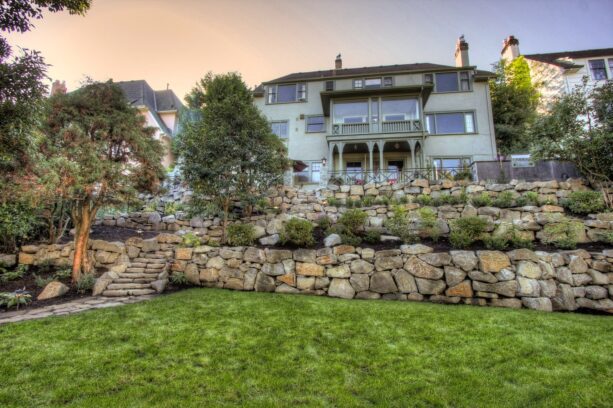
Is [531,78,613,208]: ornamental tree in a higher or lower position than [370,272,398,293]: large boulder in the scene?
higher

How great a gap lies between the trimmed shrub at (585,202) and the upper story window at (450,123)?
8371 millimetres

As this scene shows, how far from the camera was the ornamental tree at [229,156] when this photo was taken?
8.66 metres

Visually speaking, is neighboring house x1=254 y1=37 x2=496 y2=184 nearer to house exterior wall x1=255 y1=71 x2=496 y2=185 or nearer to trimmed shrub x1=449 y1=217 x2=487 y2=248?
house exterior wall x1=255 y1=71 x2=496 y2=185

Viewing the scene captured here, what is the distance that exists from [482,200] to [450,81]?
10660mm

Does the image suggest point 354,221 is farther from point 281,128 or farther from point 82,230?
point 281,128

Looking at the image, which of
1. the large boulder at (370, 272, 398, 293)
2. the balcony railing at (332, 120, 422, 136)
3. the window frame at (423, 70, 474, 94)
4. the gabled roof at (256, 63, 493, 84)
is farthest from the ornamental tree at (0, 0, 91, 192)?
the window frame at (423, 70, 474, 94)

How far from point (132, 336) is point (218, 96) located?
1541 centimetres

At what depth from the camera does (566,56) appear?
20172mm

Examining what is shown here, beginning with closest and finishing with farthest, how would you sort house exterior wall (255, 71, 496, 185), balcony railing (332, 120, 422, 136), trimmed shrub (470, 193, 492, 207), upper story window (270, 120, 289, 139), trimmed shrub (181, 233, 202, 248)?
trimmed shrub (181, 233, 202, 248)
trimmed shrub (470, 193, 492, 207)
balcony railing (332, 120, 422, 136)
house exterior wall (255, 71, 496, 185)
upper story window (270, 120, 289, 139)

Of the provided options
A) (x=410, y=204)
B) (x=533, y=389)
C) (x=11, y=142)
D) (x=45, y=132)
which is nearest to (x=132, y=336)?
(x=11, y=142)

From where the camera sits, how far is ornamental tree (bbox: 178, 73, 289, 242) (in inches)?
341

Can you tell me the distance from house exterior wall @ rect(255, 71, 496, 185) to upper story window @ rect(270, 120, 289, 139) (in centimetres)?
21

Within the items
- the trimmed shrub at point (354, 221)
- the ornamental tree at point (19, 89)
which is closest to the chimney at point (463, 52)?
the trimmed shrub at point (354, 221)

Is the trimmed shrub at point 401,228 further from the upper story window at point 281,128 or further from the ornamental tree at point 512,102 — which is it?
the ornamental tree at point 512,102
